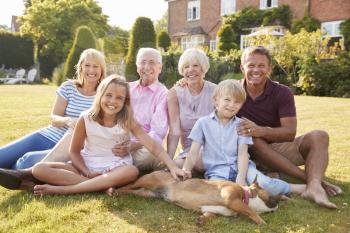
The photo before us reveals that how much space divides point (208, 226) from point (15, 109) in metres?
8.87

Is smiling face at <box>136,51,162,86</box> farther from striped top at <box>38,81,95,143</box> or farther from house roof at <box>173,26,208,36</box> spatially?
house roof at <box>173,26,208,36</box>

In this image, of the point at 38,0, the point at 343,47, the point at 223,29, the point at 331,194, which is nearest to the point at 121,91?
the point at 331,194

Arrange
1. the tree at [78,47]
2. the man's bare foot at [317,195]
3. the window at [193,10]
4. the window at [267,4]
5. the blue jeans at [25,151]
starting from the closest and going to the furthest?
1. the man's bare foot at [317,195]
2. the blue jeans at [25,151]
3. the tree at [78,47]
4. the window at [267,4]
5. the window at [193,10]

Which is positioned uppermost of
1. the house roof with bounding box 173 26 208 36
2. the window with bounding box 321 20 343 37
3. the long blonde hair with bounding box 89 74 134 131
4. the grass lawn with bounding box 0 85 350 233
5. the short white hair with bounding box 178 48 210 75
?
the house roof with bounding box 173 26 208 36

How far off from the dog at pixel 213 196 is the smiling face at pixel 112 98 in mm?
724

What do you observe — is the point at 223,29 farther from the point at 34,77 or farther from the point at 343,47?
the point at 34,77

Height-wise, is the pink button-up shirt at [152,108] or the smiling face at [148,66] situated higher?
the smiling face at [148,66]

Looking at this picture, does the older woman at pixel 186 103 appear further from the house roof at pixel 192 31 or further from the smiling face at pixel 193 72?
the house roof at pixel 192 31

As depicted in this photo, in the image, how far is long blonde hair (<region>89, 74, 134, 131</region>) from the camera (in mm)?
3721

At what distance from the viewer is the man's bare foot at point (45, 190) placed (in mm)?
3566

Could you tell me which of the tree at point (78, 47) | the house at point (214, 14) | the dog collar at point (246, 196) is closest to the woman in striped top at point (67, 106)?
the dog collar at point (246, 196)

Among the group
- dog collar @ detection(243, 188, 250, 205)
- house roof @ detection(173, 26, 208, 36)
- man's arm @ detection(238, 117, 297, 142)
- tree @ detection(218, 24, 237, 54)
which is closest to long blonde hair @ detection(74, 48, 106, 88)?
man's arm @ detection(238, 117, 297, 142)

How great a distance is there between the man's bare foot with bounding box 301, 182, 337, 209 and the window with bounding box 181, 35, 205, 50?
98.1ft

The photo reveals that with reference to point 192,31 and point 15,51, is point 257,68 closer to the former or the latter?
point 192,31
